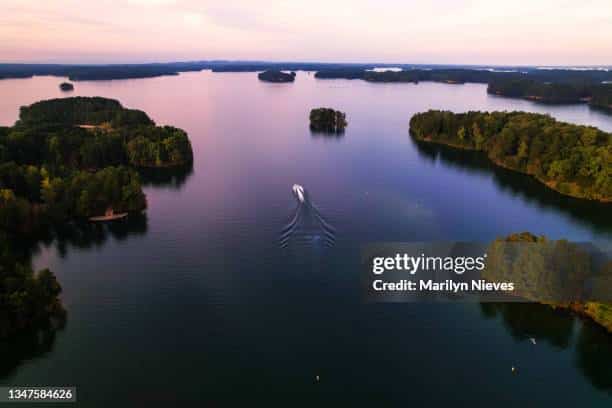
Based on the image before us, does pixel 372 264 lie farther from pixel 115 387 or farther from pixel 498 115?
pixel 498 115

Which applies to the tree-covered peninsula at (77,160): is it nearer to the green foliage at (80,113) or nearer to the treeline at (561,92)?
the green foliage at (80,113)

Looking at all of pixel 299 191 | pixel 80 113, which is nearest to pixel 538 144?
pixel 299 191

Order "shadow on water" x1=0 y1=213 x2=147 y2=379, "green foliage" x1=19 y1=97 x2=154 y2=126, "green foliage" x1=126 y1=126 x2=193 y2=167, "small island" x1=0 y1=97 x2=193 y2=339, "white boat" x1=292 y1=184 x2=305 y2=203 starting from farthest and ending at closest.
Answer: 1. "green foliage" x1=19 y1=97 x2=154 y2=126
2. "green foliage" x1=126 y1=126 x2=193 y2=167
3. "white boat" x1=292 y1=184 x2=305 y2=203
4. "small island" x1=0 y1=97 x2=193 y2=339
5. "shadow on water" x1=0 y1=213 x2=147 y2=379

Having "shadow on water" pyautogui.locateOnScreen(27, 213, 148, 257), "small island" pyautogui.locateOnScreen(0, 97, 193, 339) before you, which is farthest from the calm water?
"small island" pyautogui.locateOnScreen(0, 97, 193, 339)

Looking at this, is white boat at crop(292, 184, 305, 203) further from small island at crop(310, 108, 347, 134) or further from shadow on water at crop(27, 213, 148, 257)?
small island at crop(310, 108, 347, 134)

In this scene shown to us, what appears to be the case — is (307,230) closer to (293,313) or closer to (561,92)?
(293,313)

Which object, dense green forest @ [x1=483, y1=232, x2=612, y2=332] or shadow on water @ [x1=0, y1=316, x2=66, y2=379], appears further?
dense green forest @ [x1=483, y1=232, x2=612, y2=332]
